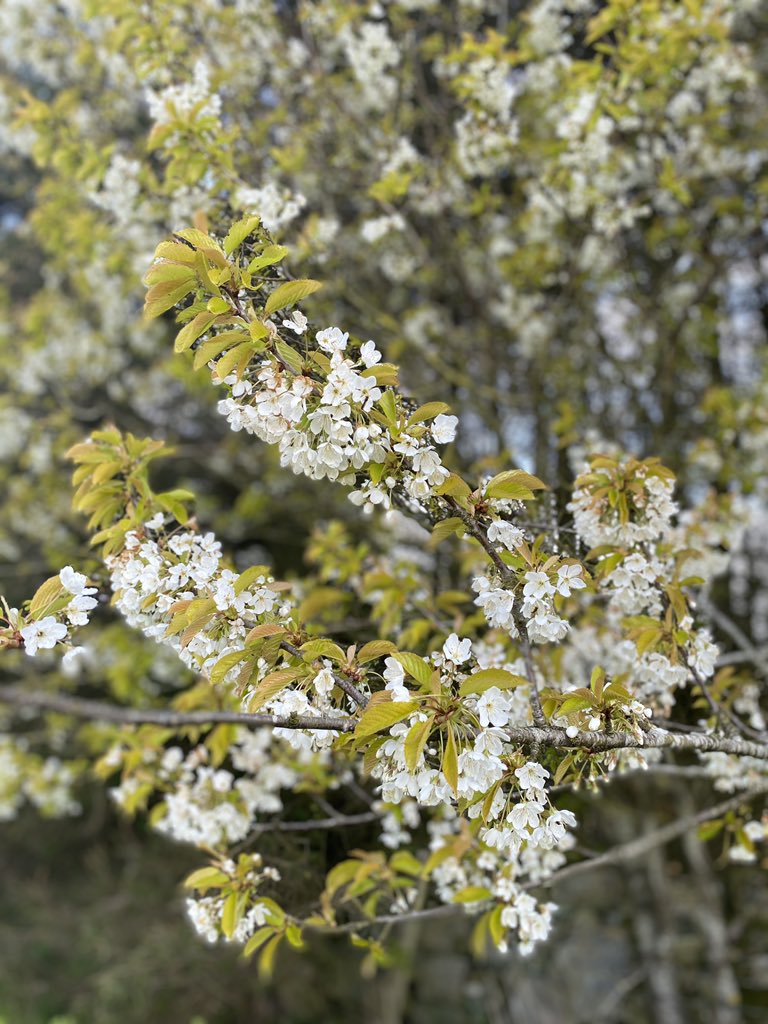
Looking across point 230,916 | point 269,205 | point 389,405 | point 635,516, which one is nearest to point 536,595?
point 389,405

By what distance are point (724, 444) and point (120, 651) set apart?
135 inches

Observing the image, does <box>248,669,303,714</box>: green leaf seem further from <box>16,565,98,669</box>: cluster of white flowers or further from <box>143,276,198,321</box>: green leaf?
<box>143,276,198,321</box>: green leaf

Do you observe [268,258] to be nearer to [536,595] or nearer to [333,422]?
[333,422]

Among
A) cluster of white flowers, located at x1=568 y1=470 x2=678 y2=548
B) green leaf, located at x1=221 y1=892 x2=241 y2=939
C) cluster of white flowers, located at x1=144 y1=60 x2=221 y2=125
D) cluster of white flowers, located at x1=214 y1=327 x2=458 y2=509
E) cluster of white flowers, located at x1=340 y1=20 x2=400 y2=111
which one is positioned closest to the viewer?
cluster of white flowers, located at x1=214 y1=327 x2=458 y2=509

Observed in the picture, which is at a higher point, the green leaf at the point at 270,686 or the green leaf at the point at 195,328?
the green leaf at the point at 195,328

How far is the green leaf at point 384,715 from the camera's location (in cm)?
110

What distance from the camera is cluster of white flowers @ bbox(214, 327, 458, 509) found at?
1.18 meters

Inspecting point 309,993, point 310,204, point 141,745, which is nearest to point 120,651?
point 141,745

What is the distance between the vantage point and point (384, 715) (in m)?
1.11

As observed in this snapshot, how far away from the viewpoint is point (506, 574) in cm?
134

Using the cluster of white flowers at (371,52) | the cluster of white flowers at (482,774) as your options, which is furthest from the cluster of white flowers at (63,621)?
the cluster of white flowers at (371,52)

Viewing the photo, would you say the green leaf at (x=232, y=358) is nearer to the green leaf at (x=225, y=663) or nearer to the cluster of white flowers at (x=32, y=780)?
the green leaf at (x=225, y=663)

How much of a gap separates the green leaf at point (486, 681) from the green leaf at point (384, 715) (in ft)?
0.29

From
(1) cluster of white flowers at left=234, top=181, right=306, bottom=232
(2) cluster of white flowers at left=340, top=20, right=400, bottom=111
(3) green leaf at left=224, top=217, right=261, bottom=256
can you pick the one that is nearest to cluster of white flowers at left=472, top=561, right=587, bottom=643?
(3) green leaf at left=224, top=217, right=261, bottom=256
